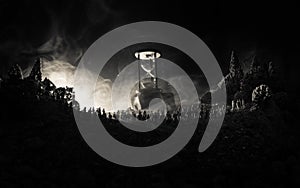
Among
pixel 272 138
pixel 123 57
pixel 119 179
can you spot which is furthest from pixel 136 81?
pixel 119 179

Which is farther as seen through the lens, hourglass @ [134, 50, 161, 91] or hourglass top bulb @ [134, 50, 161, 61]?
hourglass @ [134, 50, 161, 91]

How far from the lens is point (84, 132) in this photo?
2784 cm

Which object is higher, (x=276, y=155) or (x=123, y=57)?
(x=123, y=57)

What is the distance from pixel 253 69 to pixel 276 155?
1449 cm

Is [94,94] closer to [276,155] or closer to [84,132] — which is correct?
[84,132]

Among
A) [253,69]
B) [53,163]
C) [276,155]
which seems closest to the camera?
[53,163]

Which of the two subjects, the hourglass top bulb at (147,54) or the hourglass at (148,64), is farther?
the hourglass at (148,64)


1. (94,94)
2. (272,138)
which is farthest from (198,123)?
(94,94)

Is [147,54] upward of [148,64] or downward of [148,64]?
upward

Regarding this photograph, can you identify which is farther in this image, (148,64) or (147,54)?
(148,64)

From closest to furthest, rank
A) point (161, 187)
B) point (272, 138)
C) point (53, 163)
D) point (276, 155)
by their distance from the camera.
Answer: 1. point (161, 187)
2. point (53, 163)
3. point (276, 155)
4. point (272, 138)

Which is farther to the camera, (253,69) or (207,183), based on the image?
(253,69)

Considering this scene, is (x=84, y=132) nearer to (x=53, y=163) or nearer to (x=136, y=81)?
(x=53, y=163)

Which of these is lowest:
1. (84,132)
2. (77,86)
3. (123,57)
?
(84,132)
